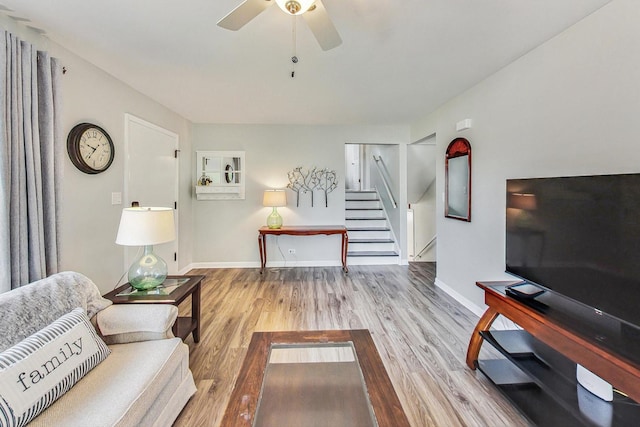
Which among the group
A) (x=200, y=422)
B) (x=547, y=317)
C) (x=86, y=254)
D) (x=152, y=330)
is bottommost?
(x=200, y=422)

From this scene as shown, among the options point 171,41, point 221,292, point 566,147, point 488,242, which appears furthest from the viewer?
point 221,292

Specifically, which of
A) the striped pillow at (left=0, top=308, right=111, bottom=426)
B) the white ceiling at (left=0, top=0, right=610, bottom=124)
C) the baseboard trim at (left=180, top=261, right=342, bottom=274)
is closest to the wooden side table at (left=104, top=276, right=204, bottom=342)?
the striped pillow at (left=0, top=308, right=111, bottom=426)

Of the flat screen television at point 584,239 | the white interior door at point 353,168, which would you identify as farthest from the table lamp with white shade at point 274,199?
the white interior door at point 353,168

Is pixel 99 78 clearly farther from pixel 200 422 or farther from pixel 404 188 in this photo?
pixel 404 188

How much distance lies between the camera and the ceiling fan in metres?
1.39

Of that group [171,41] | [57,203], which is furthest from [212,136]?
[57,203]

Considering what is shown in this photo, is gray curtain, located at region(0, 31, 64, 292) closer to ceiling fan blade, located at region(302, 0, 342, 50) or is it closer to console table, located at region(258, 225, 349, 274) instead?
ceiling fan blade, located at region(302, 0, 342, 50)

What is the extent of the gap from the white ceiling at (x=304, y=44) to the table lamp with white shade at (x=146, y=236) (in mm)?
1336

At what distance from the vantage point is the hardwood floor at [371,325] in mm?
1687

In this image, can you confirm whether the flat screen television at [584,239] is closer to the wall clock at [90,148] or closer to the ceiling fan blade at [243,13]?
the ceiling fan blade at [243,13]

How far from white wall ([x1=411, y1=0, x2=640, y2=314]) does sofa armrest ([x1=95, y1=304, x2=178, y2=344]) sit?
2851 mm

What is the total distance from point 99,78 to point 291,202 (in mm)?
2970

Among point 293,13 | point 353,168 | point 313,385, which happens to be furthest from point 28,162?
point 353,168

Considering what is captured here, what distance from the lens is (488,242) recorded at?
276 centimetres
